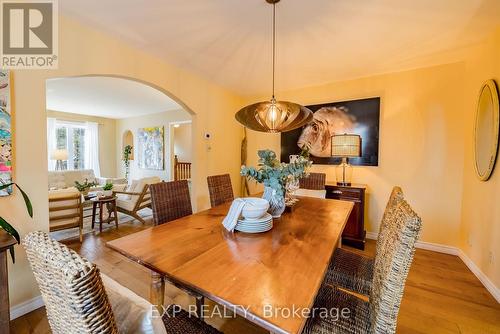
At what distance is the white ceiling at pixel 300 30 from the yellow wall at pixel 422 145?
266 millimetres

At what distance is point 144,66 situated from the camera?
2574mm

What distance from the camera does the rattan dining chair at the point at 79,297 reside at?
52 cm

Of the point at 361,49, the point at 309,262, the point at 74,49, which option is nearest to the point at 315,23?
the point at 361,49

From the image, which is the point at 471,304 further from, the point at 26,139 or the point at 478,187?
the point at 26,139

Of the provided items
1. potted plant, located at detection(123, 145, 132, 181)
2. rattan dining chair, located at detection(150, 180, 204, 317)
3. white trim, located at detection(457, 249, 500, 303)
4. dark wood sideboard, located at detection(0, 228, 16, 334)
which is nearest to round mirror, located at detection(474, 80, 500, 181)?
white trim, located at detection(457, 249, 500, 303)

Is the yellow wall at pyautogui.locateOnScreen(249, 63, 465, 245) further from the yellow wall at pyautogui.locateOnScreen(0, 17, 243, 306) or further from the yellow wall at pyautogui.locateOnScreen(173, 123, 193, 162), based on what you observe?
the yellow wall at pyautogui.locateOnScreen(173, 123, 193, 162)

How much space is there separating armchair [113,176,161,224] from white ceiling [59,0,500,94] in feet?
7.85

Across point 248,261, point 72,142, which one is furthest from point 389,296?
point 72,142

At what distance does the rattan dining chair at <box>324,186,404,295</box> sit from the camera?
134 centimetres

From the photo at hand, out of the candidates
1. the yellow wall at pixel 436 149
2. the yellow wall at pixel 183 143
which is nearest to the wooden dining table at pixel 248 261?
the yellow wall at pixel 436 149

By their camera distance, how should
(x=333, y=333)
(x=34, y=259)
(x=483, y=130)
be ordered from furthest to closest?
→ (x=483, y=130), (x=333, y=333), (x=34, y=259)

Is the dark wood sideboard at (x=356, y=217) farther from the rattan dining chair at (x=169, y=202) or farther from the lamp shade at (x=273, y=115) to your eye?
the rattan dining chair at (x=169, y=202)

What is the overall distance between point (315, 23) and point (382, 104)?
71.3 inches

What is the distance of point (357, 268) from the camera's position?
1515 mm
